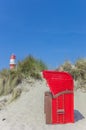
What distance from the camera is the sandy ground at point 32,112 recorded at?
30.1ft

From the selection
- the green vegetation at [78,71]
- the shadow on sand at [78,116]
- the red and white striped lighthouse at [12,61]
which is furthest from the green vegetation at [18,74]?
the shadow on sand at [78,116]

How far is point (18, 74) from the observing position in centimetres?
1286

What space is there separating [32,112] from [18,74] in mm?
2984

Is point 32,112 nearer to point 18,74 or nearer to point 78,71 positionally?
point 78,71

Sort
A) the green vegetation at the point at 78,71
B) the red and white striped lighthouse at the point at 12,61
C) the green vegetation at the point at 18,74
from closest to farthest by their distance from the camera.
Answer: the green vegetation at the point at 78,71 < the green vegetation at the point at 18,74 < the red and white striped lighthouse at the point at 12,61

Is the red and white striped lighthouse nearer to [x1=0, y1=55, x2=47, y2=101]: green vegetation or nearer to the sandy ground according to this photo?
[x1=0, y1=55, x2=47, y2=101]: green vegetation

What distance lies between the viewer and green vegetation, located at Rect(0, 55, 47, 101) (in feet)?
41.5

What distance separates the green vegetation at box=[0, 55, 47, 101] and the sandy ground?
1.68 ft

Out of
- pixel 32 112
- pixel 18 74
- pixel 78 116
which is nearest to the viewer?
pixel 78 116

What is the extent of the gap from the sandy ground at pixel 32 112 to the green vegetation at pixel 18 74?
1.68 feet

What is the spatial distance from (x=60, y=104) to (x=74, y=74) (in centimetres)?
279

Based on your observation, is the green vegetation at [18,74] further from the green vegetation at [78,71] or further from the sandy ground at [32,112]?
the green vegetation at [78,71]

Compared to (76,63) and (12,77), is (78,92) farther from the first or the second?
(12,77)

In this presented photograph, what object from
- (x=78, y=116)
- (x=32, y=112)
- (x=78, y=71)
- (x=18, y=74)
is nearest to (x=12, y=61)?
(x=18, y=74)
